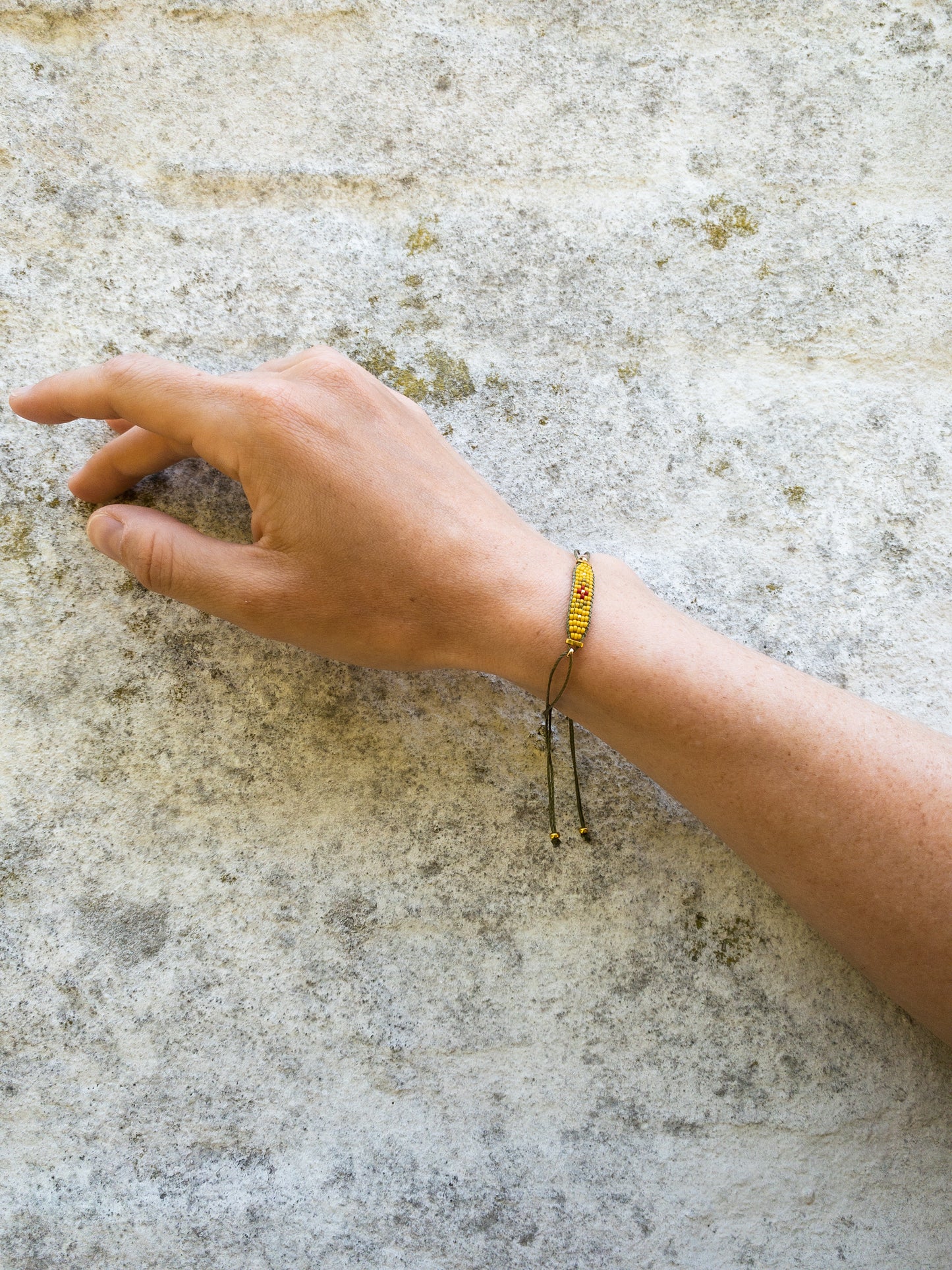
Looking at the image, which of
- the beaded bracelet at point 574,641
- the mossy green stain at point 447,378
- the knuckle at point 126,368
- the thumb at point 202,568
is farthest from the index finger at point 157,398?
the beaded bracelet at point 574,641

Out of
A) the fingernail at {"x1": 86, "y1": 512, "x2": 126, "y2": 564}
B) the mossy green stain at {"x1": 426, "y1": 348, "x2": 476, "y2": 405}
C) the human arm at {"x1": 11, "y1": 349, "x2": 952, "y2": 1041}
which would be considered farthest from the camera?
the mossy green stain at {"x1": 426, "y1": 348, "x2": 476, "y2": 405}

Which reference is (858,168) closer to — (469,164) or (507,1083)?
(469,164)

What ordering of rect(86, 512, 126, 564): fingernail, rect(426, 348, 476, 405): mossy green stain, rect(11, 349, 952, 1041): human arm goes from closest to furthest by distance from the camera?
rect(11, 349, 952, 1041): human arm < rect(86, 512, 126, 564): fingernail < rect(426, 348, 476, 405): mossy green stain

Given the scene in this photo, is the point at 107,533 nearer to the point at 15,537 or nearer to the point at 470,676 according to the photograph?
the point at 15,537

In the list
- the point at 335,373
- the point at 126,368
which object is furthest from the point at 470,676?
the point at 126,368

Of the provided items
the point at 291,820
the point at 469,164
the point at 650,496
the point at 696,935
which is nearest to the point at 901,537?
A: the point at 650,496

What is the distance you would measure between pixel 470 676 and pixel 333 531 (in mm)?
303

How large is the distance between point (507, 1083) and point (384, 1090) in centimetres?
16

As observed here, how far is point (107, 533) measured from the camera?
1.03 metres

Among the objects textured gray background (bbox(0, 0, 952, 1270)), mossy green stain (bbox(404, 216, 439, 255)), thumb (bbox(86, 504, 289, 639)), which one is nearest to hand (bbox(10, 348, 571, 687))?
thumb (bbox(86, 504, 289, 639))

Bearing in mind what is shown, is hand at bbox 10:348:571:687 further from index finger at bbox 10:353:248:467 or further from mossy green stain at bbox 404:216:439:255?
mossy green stain at bbox 404:216:439:255

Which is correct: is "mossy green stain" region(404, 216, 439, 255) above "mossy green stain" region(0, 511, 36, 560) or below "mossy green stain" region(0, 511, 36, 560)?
above

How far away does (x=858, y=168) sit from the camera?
4.16ft

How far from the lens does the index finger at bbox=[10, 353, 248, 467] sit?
3.15ft
